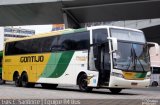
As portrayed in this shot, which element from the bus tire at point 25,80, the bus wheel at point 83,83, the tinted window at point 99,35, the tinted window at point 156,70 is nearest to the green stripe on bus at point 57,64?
the bus wheel at point 83,83

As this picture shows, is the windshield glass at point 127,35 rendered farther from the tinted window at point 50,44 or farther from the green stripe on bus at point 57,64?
the green stripe on bus at point 57,64

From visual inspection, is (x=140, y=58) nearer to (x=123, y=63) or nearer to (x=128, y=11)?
(x=123, y=63)

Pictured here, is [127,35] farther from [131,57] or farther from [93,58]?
[93,58]

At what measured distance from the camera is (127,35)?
808 inches

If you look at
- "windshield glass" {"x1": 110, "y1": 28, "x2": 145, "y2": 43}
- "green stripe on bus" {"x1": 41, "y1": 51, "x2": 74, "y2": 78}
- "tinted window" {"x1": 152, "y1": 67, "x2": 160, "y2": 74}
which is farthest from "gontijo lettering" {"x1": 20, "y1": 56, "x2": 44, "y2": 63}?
"tinted window" {"x1": 152, "y1": 67, "x2": 160, "y2": 74}

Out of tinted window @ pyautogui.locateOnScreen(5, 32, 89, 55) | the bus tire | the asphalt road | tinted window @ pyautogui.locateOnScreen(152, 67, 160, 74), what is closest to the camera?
the asphalt road

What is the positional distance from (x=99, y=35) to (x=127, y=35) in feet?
4.27

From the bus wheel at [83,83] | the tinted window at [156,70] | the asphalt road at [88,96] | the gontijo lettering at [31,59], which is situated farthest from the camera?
the tinted window at [156,70]

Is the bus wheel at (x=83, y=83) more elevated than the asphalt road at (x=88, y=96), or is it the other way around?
the bus wheel at (x=83, y=83)

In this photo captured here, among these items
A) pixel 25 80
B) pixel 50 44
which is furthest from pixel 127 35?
pixel 25 80

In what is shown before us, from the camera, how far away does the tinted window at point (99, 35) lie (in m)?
20.1

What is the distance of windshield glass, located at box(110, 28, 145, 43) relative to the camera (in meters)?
20.2

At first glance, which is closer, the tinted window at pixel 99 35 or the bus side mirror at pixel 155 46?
the tinted window at pixel 99 35

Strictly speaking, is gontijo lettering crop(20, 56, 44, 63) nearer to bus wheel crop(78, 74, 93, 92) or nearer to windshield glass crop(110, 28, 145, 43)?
bus wheel crop(78, 74, 93, 92)
